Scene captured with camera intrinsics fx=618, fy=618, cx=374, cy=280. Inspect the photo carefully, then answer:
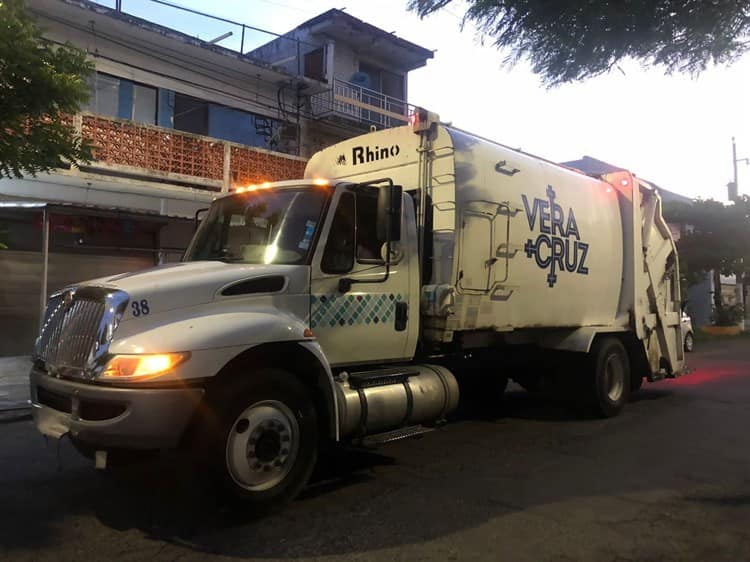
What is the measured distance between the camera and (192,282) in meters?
4.50

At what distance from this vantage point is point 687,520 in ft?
14.7

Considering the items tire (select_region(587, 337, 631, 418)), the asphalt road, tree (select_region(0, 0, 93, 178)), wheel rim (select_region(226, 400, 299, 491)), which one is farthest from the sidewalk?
tire (select_region(587, 337, 631, 418))

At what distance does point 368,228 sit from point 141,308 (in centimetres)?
213

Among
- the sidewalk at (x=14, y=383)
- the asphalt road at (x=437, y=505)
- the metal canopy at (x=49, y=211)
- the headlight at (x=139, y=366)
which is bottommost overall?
the asphalt road at (x=437, y=505)

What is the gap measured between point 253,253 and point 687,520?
3937 millimetres

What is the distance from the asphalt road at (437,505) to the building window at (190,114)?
9.23m

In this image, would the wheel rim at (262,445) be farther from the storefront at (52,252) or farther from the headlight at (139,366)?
the storefront at (52,252)

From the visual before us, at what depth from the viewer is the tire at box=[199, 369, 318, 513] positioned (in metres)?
4.18

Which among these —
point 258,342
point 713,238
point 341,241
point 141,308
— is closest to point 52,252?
point 341,241

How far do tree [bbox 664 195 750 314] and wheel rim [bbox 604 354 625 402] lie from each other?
66.4 ft

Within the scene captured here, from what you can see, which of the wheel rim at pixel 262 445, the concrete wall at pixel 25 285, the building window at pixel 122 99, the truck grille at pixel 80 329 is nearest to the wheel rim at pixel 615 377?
the wheel rim at pixel 262 445

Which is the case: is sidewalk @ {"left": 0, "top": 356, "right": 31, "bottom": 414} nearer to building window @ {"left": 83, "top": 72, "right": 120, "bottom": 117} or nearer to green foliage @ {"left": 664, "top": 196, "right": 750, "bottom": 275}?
building window @ {"left": 83, "top": 72, "right": 120, "bottom": 117}

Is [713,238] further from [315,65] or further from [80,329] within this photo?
[80,329]

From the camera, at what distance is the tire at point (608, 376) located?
7.95 meters
